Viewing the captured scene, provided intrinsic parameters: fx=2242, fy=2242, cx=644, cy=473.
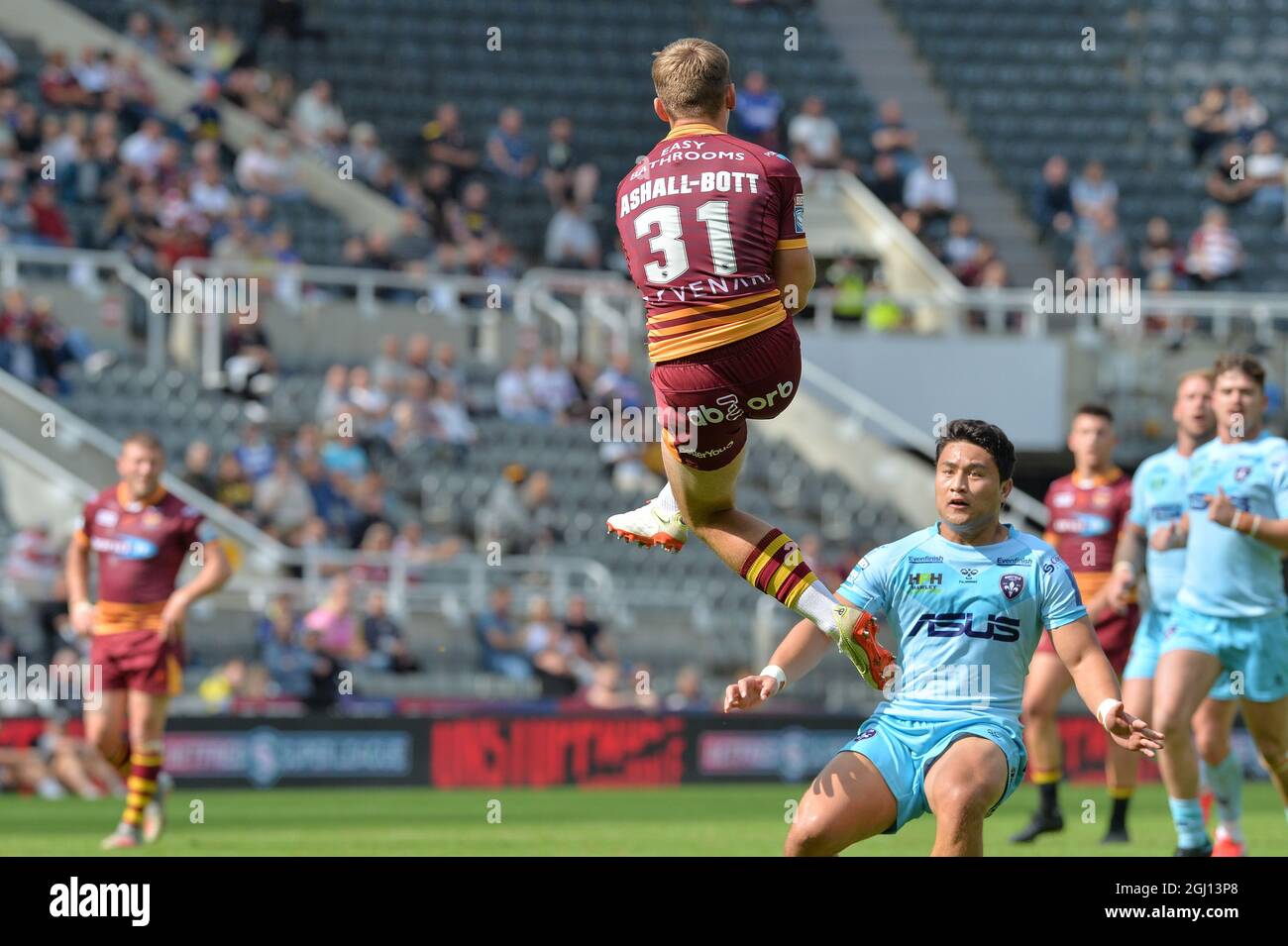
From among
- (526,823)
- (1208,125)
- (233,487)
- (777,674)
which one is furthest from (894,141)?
(777,674)

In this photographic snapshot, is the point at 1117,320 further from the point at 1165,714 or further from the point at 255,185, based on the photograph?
the point at 1165,714

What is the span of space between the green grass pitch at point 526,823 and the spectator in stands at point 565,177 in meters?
9.04

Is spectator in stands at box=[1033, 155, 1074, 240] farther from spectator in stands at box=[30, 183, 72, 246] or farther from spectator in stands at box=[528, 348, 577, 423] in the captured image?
spectator in stands at box=[30, 183, 72, 246]

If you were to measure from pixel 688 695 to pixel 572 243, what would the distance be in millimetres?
7066

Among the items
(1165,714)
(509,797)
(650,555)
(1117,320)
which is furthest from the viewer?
(1117,320)

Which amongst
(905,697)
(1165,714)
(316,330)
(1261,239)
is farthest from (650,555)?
(905,697)

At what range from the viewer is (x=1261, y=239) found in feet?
91.3

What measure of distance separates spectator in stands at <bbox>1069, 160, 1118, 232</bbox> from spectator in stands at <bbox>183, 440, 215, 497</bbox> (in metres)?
12.0

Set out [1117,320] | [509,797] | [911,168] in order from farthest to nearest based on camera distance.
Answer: [911,168] < [1117,320] < [509,797]

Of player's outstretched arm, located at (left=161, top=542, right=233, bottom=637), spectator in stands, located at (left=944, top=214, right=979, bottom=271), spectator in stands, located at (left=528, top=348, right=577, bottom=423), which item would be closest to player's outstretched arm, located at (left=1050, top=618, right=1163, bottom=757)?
player's outstretched arm, located at (left=161, top=542, right=233, bottom=637)

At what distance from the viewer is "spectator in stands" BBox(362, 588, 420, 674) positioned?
19.2m

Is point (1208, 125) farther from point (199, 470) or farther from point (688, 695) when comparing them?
point (199, 470)
